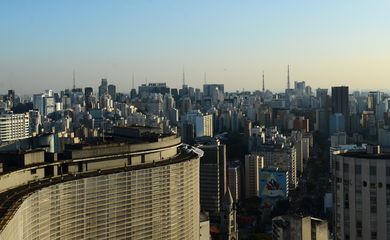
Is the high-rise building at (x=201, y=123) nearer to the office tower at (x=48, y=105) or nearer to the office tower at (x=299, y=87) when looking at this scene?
the office tower at (x=48, y=105)

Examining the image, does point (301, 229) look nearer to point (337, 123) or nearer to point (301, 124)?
point (337, 123)

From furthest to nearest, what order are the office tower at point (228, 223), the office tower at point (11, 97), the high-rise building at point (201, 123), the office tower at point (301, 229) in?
1. the office tower at point (11, 97)
2. the high-rise building at point (201, 123)
3. the office tower at point (228, 223)
4. the office tower at point (301, 229)

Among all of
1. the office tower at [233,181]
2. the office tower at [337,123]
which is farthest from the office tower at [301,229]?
the office tower at [337,123]

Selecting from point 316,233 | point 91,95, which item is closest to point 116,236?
point 316,233

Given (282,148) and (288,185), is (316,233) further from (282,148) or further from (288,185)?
(282,148)

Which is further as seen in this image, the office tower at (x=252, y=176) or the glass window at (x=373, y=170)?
the office tower at (x=252, y=176)

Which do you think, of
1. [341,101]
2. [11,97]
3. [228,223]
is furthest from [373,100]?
[228,223]
